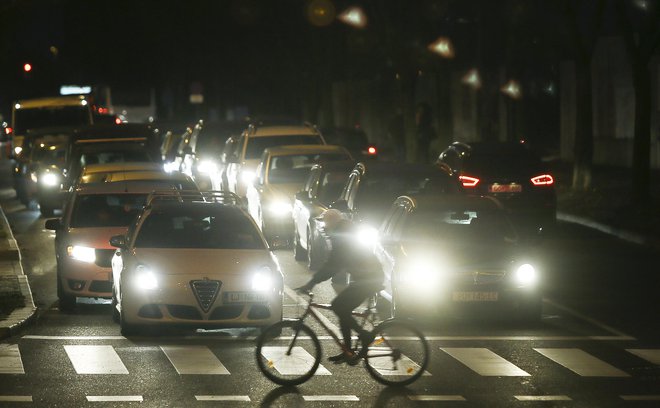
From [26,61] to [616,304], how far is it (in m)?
42.6

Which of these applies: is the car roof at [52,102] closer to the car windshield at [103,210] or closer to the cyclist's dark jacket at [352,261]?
the car windshield at [103,210]

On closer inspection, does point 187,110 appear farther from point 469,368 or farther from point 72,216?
point 469,368

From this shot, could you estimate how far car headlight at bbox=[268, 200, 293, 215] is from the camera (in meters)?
25.9

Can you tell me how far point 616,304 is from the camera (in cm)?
1861

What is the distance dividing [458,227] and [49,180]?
18318mm

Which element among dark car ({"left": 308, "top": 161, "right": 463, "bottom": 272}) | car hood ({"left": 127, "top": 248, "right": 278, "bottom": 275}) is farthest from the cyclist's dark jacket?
dark car ({"left": 308, "top": 161, "right": 463, "bottom": 272})

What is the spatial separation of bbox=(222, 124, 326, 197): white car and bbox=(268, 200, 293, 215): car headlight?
4.43m

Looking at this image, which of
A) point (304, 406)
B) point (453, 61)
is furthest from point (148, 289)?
point (453, 61)

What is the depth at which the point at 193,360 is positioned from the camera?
14.2 metres

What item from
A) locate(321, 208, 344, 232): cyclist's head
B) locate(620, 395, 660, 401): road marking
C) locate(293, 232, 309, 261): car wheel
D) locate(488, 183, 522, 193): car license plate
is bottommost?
locate(293, 232, 309, 261): car wheel

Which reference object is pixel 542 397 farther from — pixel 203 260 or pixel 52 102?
pixel 52 102

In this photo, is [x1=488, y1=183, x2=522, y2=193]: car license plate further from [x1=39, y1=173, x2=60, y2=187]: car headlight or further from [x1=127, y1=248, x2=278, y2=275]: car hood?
[x1=127, y1=248, x2=278, y2=275]: car hood

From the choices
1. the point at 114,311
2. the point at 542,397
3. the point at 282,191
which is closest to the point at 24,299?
the point at 114,311

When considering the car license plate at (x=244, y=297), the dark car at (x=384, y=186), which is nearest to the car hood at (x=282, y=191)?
the dark car at (x=384, y=186)
